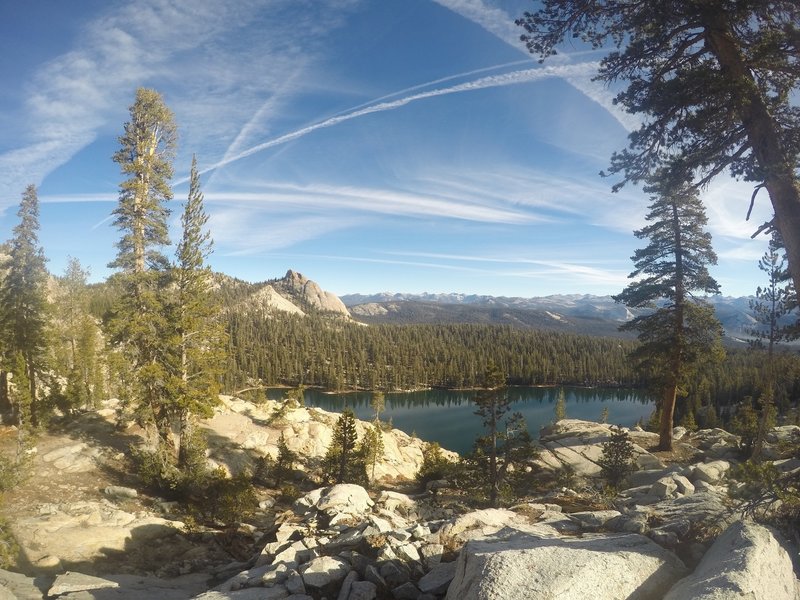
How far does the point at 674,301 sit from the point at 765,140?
1657 cm

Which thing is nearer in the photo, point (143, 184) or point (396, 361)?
point (143, 184)

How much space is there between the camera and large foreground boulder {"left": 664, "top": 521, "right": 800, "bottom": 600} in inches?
199

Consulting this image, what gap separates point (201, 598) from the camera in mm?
7895

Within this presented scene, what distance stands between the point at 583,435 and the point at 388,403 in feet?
299

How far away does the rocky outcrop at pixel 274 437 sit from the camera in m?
27.1

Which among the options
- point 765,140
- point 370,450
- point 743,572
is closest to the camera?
point 743,572

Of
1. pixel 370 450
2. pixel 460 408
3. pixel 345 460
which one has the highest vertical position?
pixel 345 460

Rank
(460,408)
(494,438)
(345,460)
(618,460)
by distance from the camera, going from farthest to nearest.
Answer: (460,408) < (345,460) < (494,438) < (618,460)

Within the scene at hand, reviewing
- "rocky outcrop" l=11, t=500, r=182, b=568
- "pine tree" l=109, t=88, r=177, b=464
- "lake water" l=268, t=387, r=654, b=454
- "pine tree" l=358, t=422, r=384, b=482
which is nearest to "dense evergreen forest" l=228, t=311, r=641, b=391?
"lake water" l=268, t=387, r=654, b=454

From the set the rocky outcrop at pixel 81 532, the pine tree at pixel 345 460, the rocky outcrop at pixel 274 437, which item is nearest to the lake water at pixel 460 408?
the rocky outcrop at pixel 274 437

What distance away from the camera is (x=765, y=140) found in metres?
7.78

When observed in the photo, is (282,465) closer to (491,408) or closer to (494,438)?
(494,438)

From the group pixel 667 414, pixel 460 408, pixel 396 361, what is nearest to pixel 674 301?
pixel 667 414

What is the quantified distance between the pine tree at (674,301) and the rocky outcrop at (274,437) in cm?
2078
